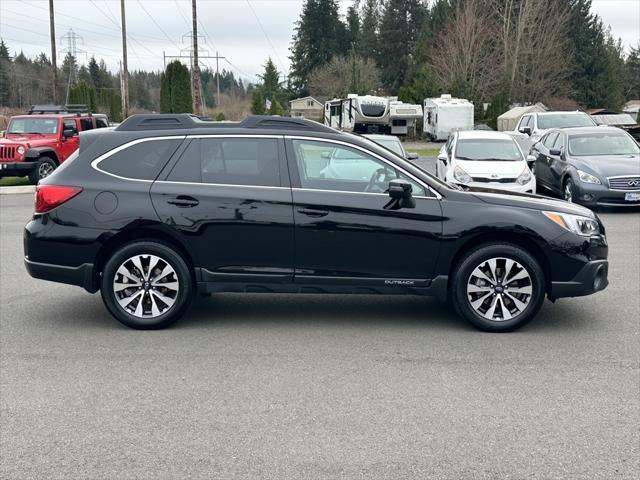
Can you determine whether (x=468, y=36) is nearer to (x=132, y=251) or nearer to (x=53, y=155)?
(x=53, y=155)

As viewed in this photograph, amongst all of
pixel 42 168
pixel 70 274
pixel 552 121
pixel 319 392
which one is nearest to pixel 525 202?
pixel 319 392

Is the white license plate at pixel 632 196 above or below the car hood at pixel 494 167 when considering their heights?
below

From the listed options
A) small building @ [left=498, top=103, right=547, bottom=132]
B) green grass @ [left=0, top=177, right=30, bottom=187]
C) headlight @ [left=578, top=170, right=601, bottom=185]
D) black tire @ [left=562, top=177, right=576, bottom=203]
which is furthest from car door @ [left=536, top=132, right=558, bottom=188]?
small building @ [left=498, top=103, right=547, bottom=132]

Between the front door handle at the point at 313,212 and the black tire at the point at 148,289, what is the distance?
3.59ft

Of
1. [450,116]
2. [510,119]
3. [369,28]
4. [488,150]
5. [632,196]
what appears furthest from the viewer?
[369,28]

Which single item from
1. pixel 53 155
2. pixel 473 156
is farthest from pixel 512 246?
pixel 53 155

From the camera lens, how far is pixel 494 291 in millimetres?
6641

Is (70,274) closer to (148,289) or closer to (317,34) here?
(148,289)

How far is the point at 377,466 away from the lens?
13.2 feet

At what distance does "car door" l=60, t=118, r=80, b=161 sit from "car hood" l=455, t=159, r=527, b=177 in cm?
1081

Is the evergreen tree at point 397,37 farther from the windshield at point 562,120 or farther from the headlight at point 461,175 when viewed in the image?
the headlight at point 461,175

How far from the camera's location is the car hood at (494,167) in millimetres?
15453

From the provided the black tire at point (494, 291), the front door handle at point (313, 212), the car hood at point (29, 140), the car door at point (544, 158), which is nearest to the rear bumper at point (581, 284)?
the black tire at point (494, 291)

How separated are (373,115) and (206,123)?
1747 inches
